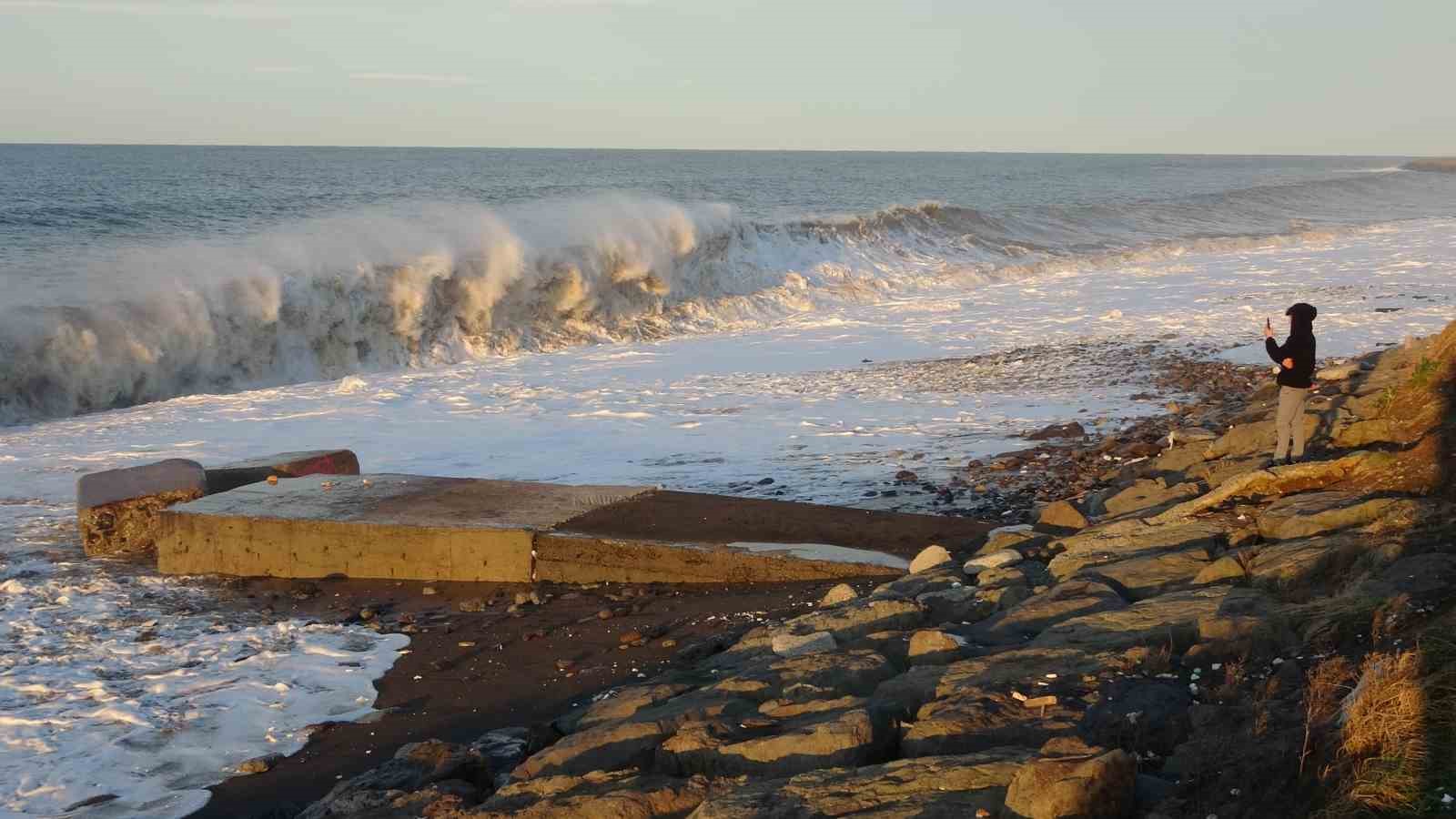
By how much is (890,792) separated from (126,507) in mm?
7304

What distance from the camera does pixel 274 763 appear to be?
18.8 feet

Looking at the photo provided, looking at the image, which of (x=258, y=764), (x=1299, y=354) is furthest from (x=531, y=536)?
(x=1299, y=354)

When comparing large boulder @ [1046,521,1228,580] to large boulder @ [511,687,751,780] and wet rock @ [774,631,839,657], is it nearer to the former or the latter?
wet rock @ [774,631,839,657]

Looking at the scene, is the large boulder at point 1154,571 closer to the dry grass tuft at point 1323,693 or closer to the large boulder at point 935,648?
the large boulder at point 935,648

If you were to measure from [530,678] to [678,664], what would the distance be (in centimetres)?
76

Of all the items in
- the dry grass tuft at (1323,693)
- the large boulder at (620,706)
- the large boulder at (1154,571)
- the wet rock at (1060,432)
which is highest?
the dry grass tuft at (1323,693)

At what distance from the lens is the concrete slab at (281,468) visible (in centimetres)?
997

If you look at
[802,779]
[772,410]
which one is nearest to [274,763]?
[802,779]

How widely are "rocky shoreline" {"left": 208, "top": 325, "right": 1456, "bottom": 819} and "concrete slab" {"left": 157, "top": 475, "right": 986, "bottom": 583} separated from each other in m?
0.31

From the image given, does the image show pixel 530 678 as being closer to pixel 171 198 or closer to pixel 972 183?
pixel 171 198

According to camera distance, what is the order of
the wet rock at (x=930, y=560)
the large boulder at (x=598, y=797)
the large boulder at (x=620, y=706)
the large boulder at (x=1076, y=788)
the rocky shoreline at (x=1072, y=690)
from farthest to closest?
the wet rock at (x=930, y=560) → the large boulder at (x=620, y=706) → the large boulder at (x=598, y=797) → the rocky shoreline at (x=1072, y=690) → the large boulder at (x=1076, y=788)

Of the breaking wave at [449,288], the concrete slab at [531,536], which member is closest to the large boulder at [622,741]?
the concrete slab at [531,536]

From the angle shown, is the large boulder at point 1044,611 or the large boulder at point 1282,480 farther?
the large boulder at point 1282,480

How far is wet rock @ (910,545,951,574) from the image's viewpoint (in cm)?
754
